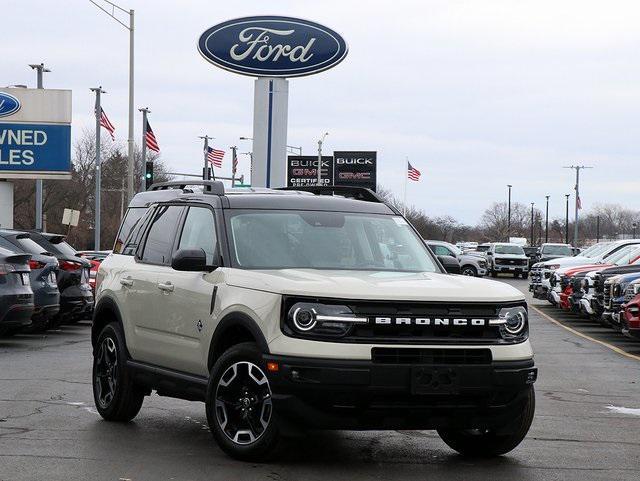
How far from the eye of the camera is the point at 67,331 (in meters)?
22.3

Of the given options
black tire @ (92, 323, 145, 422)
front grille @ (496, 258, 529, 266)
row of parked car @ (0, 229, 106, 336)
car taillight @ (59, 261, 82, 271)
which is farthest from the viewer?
front grille @ (496, 258, 529, 266)

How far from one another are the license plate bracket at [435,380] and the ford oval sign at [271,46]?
21.6 m

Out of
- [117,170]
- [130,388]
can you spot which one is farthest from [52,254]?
[117,170]

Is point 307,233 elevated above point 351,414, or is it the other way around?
point 307,233

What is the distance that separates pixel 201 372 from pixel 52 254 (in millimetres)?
12154

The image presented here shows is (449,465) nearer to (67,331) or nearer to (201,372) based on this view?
(201,372)

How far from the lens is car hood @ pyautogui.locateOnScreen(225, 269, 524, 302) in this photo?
300 inches

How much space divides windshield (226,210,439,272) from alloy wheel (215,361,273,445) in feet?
2.86

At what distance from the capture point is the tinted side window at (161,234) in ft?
31.8

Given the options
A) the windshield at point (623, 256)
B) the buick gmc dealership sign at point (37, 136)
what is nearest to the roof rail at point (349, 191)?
the windshield at point (623, 256)

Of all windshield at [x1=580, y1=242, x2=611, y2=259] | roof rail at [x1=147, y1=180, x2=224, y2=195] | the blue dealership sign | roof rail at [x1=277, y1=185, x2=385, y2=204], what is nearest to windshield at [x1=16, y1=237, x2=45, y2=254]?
roof rail at [x1=147, y1=180, x2=224, y2=195]

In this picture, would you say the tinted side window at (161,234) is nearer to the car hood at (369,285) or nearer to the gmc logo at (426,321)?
the car hood at (369,285)

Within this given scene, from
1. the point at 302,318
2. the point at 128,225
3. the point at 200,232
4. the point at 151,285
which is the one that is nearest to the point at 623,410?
the point at 200,232

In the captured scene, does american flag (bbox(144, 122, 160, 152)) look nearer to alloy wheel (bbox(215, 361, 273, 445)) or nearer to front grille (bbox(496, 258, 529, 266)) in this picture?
front grille (bbox(496, 258, 529, 266))
